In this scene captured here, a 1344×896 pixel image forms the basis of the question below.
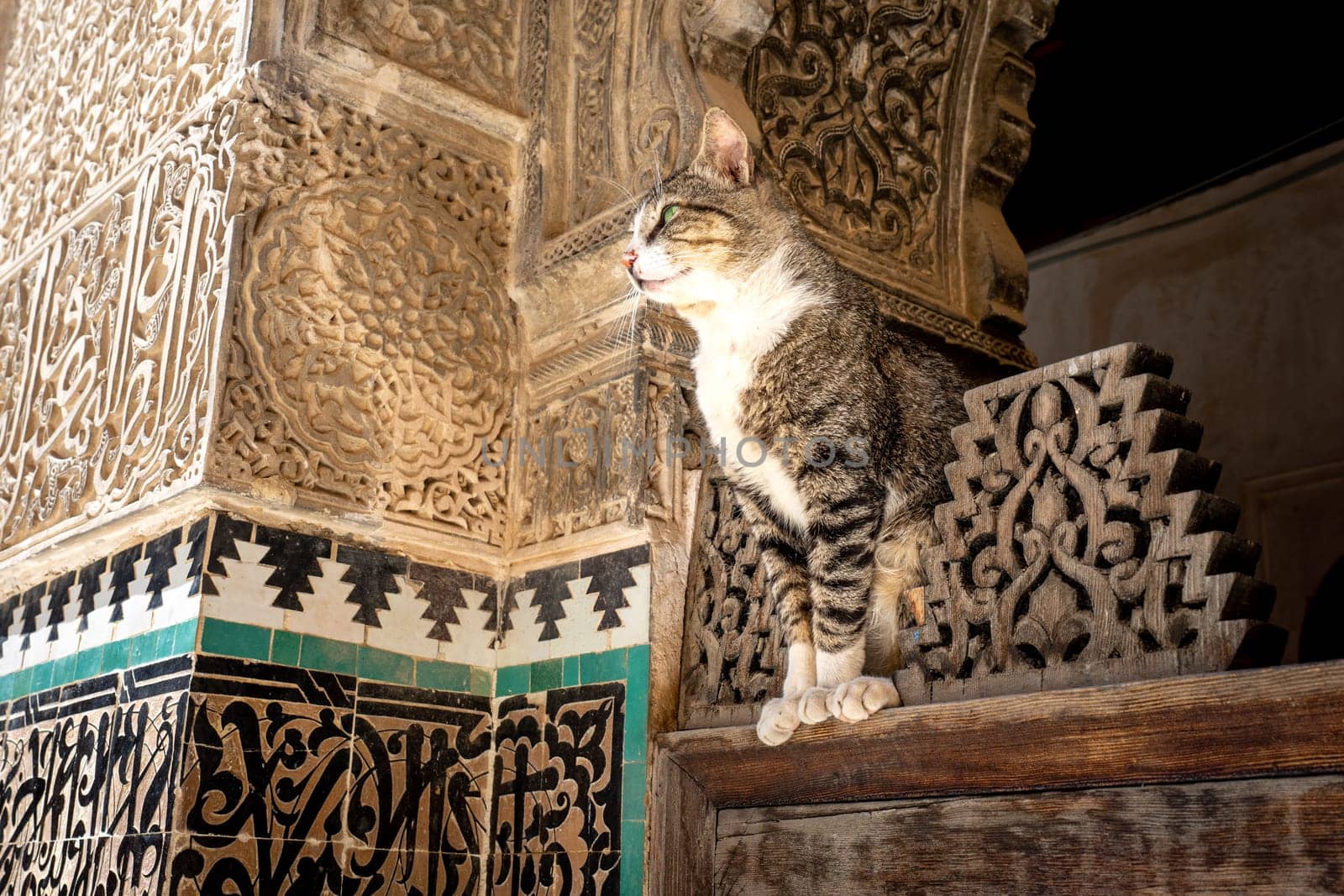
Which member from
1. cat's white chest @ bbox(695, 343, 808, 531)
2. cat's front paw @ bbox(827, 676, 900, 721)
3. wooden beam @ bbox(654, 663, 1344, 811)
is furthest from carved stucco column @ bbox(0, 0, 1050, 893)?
cat's front paw @ bbox(827, 676, 900, 721)

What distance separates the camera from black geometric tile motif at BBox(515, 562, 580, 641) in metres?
2.62

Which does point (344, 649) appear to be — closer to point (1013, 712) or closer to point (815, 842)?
point (815, 842)

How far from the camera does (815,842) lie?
2031 millimetres

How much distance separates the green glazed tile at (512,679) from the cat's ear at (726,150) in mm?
1093

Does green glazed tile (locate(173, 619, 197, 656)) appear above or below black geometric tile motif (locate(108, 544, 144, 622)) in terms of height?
below

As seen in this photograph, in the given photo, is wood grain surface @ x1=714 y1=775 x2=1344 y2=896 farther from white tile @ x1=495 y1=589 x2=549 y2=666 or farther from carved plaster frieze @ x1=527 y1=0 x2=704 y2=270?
carved plaster frieze @ x1=527 y1=0 x2=704 y2=270

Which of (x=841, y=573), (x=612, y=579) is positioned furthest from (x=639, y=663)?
(x=841, y=573)

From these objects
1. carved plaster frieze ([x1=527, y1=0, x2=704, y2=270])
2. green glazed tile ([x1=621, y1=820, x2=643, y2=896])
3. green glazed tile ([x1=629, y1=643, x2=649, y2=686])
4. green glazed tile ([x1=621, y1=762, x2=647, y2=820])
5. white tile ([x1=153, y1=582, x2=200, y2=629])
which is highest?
carved plaster frieze ([x1=527, y1=0, x2=704, y2=270])

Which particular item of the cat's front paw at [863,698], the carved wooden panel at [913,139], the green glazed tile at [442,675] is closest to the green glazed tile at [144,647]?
the green glazed tile at [442,675]

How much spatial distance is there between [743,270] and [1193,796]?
118cm

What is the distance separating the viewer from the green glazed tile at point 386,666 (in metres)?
2.50

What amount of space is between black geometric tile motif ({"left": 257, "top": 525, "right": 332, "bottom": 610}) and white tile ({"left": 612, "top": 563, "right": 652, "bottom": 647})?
608 mm

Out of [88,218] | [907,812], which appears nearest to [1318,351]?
[907,812]

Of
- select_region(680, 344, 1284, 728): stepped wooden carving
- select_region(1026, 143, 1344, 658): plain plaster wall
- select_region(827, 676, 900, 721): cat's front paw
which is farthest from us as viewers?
select_region(1026, 143, 1344, 658): plain plaster wall
